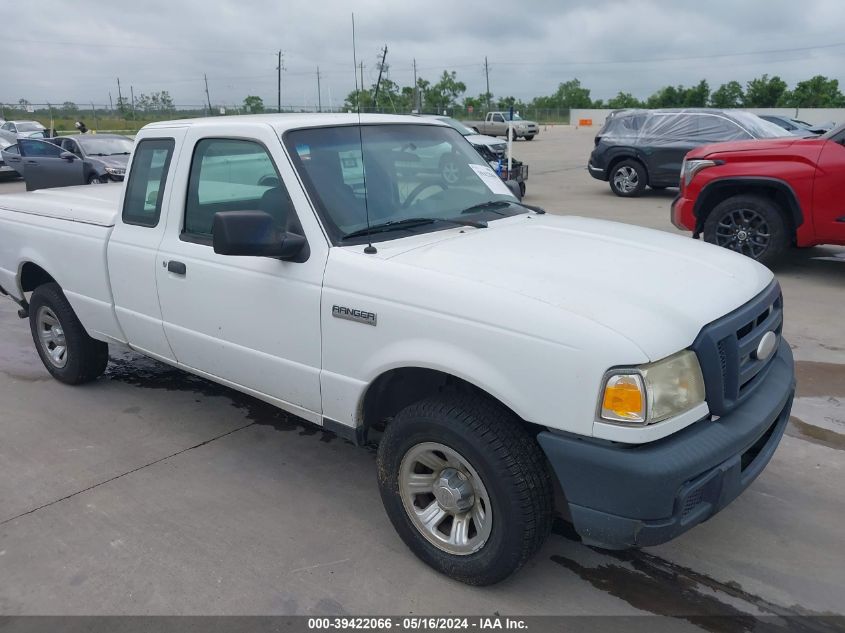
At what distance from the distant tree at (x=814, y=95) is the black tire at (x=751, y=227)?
62.1 m

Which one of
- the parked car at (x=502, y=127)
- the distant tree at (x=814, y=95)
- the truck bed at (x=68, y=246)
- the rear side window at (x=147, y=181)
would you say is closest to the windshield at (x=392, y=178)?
the rear side window at (x=147, y=181)

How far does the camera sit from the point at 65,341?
5.00 metres

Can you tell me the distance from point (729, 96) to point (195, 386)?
240 ft

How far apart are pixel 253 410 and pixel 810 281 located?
601 centimetres

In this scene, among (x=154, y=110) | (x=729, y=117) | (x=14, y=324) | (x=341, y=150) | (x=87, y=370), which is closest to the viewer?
(x=341, y=150)

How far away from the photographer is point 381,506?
139 inches

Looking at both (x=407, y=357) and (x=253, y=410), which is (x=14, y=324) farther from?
(x=407, y=357)

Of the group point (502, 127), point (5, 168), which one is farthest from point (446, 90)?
point (5, 168)

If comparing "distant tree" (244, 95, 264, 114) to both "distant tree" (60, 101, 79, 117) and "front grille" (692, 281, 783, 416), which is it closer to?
"front grille" (692, 281, 783, 416)

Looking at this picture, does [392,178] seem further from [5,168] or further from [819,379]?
[5,168]

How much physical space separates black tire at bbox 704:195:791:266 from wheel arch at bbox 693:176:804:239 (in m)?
0.08

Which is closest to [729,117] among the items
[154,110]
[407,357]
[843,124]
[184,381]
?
[843,124]

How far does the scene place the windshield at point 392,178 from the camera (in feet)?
10.6

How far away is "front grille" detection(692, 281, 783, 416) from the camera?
8.06 feet
